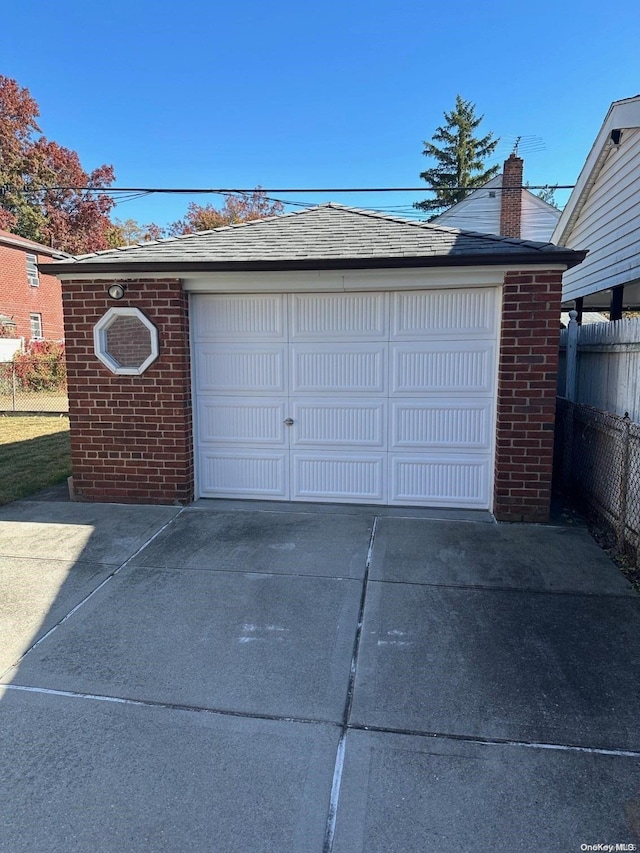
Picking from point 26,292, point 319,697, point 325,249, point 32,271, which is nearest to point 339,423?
point 325,249

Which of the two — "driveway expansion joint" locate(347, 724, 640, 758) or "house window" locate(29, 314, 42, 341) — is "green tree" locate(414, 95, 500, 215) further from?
"driveway expansion joint" locate(347, 724, 640, 758)

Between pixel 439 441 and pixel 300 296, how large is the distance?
206 centimetres

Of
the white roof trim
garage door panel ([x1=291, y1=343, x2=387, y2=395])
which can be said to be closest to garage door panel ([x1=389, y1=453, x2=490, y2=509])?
garage door panel ([x1=291, y1=343, x2=387, y2=395])

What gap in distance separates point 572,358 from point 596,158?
3.53 metres

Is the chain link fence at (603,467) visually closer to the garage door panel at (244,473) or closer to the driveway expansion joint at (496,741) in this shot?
the driveway expansion joint at (496,741)

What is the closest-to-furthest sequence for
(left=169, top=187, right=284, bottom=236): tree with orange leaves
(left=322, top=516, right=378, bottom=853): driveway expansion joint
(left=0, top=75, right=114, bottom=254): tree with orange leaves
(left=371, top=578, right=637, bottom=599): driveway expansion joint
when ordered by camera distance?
(left=322, top=516, right=378, bottom=853): driveway expansion joint → (left=371, top=578, right=637, bottom=599): driveway expansion joint → (left=0, top=75, right=114, bottom=254): tree with orange leaves → (left=169, top=187, right=284, bottom=236): tree with orange leaves

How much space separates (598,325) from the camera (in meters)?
5.61

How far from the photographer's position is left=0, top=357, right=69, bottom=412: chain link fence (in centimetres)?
1664

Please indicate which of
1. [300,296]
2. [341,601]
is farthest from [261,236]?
[341,601]

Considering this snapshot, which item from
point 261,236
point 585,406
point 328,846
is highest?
point 261,236

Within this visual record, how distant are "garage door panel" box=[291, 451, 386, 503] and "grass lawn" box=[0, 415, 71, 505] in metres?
3.34

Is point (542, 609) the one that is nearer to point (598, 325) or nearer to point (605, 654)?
point (605, 654)

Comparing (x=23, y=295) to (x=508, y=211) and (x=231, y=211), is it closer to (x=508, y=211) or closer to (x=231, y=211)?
(x=231, y=211)

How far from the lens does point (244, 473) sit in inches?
238
